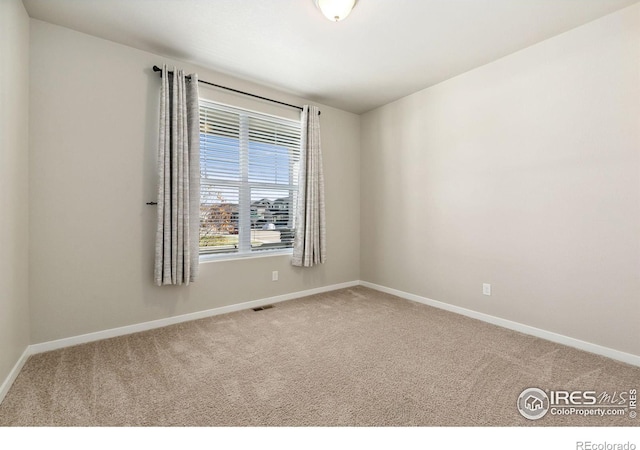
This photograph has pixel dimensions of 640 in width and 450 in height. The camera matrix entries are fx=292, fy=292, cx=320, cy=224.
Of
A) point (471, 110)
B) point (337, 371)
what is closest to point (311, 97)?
point (471, 110)

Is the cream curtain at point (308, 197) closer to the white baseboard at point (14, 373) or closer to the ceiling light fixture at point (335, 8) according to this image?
the ceiling light fixture at point (335, 8)

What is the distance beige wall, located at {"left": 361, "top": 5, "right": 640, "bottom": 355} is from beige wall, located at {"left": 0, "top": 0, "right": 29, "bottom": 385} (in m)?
3.70

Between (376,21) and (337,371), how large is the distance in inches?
106

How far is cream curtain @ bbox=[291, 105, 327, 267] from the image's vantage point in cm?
379

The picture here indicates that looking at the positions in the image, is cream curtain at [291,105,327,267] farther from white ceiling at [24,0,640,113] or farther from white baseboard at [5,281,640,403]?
white ceiling at [24,0,640,113]

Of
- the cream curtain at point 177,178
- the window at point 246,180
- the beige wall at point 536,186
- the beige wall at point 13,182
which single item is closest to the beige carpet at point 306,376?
the beige wall at point 13,182

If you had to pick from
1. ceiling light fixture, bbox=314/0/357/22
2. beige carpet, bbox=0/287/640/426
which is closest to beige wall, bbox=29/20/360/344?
beige carpet, bbox=0/287/640/426

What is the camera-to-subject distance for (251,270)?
351 centimetres

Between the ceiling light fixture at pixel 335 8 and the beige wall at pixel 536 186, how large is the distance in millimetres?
1770

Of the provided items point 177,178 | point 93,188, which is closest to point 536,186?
point 177,178

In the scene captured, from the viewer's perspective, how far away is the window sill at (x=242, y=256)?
3.21m

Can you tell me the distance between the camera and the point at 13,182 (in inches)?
78.6
